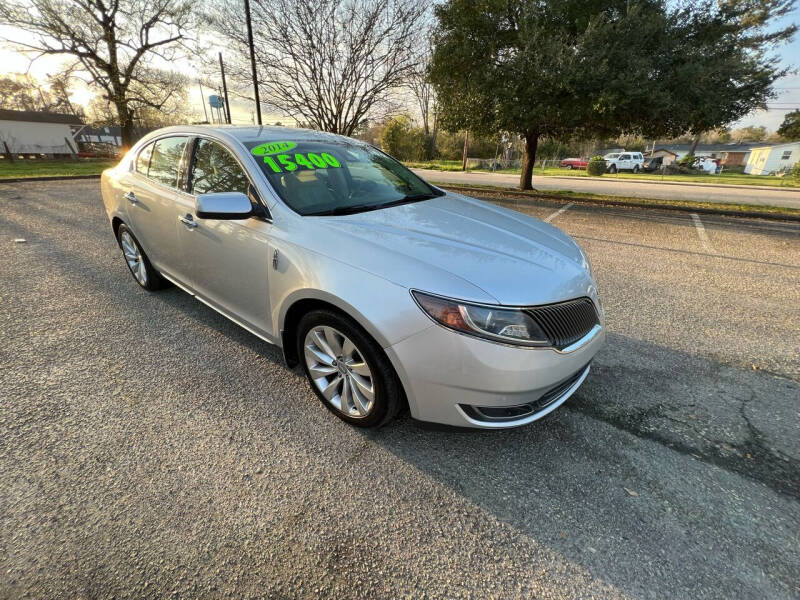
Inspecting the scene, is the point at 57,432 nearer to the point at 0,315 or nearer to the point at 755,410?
the point at 0,315

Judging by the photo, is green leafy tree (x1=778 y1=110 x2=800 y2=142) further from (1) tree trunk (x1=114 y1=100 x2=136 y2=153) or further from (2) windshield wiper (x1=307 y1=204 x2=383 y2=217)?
(1) tree trunk (x1=114 y1=100 x2=136 y2=153)

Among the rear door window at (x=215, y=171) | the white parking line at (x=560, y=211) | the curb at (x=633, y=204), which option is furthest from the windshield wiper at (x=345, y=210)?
the curb at (x=633, y=204)

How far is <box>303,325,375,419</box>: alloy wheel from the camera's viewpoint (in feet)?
6.66

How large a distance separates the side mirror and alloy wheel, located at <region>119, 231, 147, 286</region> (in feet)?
7.05

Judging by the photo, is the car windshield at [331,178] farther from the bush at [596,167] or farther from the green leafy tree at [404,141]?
the green leafy tree at [404,141]

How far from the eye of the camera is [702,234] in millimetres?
7094

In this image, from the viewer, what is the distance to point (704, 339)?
323 cm

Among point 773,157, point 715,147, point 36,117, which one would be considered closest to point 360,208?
point 36,117

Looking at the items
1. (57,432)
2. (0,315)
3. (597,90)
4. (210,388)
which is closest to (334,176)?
(210,388)

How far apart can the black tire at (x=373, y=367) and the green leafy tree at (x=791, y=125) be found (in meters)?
46.0

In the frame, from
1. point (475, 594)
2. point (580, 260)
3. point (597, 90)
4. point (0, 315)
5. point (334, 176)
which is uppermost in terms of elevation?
point (597, 90)

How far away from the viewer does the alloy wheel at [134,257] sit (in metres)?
3.81

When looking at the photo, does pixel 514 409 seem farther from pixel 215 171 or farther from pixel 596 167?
pixel 596 167

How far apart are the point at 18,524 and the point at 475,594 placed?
1.95 metres
